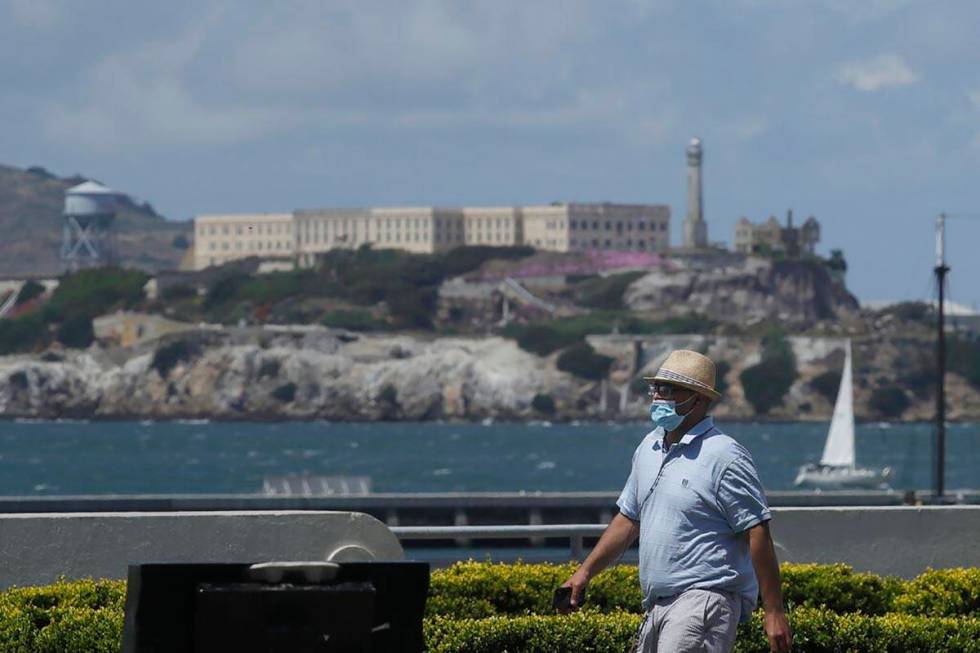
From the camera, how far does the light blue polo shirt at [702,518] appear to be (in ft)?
26.9

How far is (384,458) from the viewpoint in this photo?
5433 inches

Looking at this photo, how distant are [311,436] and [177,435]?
439 inches

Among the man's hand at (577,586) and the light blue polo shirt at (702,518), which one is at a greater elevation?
the light blue polo shirt at (702,518)

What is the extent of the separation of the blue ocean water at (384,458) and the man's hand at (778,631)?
8008 centimetres

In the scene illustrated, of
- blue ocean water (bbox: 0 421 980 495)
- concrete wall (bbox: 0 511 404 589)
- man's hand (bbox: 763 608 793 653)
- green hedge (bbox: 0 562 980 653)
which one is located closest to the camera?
man's hand (bbox: 763 608 793 653)

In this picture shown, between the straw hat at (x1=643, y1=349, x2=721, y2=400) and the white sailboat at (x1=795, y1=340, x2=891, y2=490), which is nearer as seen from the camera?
the straw hat at (x1=643, y1=349, x2=721, y2=400)

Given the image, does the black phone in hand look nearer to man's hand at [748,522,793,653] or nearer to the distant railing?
man's hand at [748,522,793,653]

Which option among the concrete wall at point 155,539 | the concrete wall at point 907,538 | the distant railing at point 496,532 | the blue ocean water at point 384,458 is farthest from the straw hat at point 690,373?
the blue ocean water at point 384,458

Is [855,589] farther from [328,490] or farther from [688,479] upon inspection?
[328,490]

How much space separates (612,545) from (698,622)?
0.57 m

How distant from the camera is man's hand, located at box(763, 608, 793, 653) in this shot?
792 cm

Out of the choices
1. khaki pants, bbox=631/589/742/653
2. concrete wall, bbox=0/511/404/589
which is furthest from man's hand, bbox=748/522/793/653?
concrete wall, bbox=0/511/404/589

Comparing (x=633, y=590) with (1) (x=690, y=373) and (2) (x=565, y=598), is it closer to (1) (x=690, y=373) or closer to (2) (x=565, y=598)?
(2) (x=565, y=598)

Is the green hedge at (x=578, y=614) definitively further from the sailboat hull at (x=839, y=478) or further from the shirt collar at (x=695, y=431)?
the sailboat hull at (x=839, y=478)
